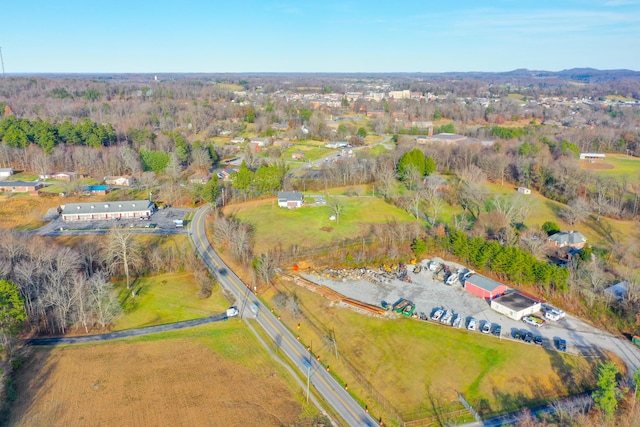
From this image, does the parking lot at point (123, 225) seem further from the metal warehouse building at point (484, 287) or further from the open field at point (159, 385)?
the metal warehouse building at point (484, 287)

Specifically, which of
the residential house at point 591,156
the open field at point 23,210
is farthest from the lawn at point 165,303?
the residential house at point 591,156

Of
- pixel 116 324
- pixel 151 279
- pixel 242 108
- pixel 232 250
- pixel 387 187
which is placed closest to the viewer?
pixel 116 324

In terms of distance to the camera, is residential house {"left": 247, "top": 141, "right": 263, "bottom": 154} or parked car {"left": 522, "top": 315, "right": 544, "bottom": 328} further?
residential house {"left": 247, "top": 141, "right": 263, "bottom": 154}

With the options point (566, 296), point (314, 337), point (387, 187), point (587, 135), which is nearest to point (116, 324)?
point (314, 337)

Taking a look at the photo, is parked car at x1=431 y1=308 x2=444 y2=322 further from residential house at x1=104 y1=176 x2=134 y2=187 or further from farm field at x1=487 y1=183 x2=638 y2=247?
residential house at x1=104 y1=176 x2=134 y2=187

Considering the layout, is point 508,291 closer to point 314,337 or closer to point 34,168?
point 314,337

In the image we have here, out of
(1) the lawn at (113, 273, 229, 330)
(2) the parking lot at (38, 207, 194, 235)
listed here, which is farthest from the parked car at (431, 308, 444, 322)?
(2) the parking lot at (38, 207, 194, 235)
